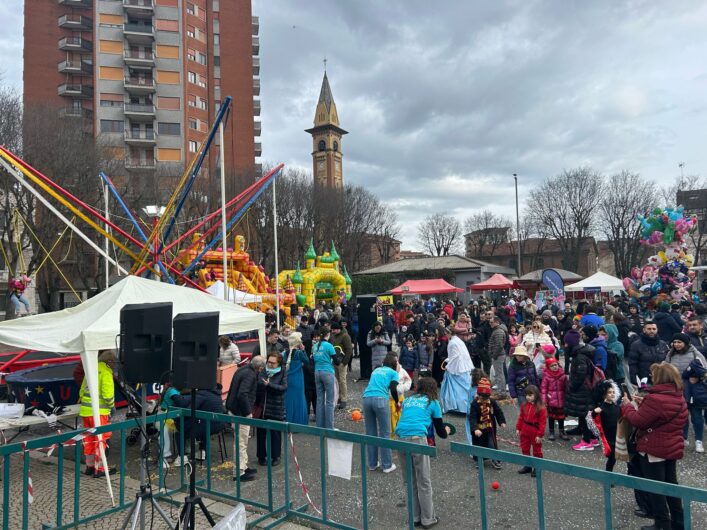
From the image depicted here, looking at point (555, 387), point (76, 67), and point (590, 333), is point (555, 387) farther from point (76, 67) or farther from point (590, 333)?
point (76, 67)

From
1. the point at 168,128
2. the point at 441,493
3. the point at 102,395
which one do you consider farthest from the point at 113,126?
the point at 441,493

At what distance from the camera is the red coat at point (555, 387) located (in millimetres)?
7453

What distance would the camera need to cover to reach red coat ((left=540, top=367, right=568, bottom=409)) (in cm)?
745

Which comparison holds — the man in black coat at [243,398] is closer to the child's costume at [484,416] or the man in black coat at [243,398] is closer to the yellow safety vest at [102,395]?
the yellow safety vest at [102,395]

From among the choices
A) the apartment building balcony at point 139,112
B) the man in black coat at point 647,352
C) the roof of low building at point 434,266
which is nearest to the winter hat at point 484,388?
the man in black coat at point 647,352

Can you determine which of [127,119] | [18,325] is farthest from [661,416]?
[127,119]

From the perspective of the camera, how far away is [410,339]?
36.2 ft

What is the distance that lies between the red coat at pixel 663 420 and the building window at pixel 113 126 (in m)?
52.0

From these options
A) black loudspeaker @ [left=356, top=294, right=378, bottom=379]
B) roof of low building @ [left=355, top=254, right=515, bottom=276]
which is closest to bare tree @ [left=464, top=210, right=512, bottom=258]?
roof of low building @ [left=355, top=254, right=515, bottom=276]

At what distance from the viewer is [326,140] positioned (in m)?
77.9

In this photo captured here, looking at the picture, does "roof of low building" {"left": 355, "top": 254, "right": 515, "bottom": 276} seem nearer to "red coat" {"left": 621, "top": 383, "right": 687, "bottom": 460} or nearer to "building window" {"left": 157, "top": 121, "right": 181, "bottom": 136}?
"building window" {"left": 157, "top": 121, "right": 181, "bottom": 136}

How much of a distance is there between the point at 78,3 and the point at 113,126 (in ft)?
41.0

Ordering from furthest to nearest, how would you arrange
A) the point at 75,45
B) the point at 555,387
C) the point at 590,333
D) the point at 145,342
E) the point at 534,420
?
1. the point at 75,45
2. the point at 590,333
3. the point at 555,387
4. the point at 534,420
5. the point at 145,342

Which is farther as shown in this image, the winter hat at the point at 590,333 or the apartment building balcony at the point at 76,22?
the apartment building balcony at the point at 76,22
